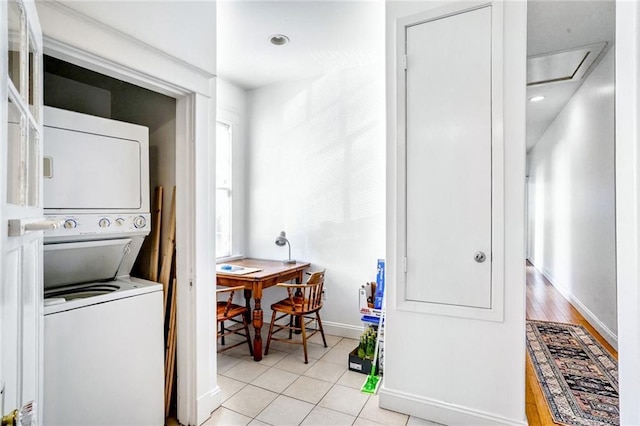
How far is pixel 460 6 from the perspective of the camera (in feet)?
6.76

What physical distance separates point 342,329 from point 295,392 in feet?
4.06

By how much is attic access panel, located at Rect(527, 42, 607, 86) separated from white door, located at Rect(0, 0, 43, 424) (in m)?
4.11

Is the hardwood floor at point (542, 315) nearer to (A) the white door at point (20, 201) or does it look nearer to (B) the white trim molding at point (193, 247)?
(B) the white trim molding at point (193, 247)

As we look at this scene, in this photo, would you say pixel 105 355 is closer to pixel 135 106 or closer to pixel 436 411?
pixel 135 106

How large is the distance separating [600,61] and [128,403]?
507cm

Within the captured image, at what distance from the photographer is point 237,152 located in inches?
162

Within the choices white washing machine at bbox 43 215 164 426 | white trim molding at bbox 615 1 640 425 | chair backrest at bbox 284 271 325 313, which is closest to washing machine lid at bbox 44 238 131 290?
white washing machine at bbox 43 215 164 426

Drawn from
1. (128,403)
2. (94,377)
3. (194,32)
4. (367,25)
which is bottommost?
(128,403)

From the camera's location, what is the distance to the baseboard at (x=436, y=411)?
1987 millimetres

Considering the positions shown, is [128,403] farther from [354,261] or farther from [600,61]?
[600,61]

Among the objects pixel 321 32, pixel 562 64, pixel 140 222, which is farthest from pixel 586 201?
pixel 140 222

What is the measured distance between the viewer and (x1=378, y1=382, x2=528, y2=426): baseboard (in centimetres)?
199

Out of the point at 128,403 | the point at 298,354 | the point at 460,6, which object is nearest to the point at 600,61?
the point at 460,6

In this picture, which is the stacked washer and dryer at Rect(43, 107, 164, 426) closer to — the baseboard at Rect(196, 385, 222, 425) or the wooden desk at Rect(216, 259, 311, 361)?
the baseboard at Rect(196, 385, 222, 425)
